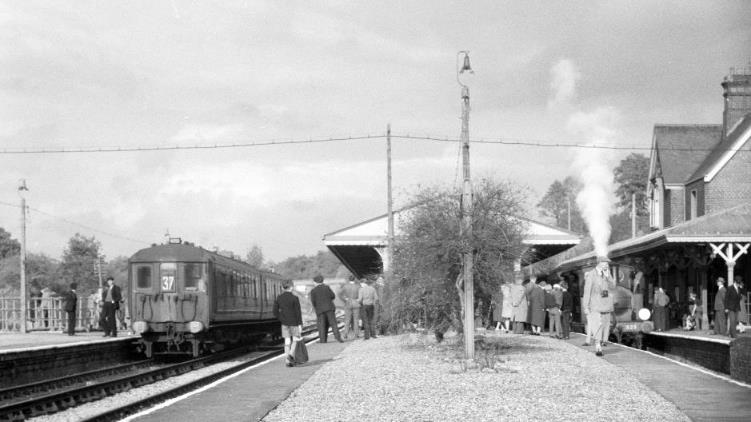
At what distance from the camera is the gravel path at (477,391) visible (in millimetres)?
10805

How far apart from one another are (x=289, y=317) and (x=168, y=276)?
536cm

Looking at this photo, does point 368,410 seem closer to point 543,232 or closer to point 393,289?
point 393,289

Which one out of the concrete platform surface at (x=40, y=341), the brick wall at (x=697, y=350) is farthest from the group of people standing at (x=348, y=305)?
the brick wall at (x=697, y=350)

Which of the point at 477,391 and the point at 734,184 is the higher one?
the point at 734,184

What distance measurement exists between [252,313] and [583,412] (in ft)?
58.6

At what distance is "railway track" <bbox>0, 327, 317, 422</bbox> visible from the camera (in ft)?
40.6

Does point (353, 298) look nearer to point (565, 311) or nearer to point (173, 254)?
point (565, 311)

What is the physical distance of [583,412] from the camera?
35.6ft

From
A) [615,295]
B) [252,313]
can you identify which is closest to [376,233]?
[252,313]

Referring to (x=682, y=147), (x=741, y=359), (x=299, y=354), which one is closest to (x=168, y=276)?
(x=299, y=354)

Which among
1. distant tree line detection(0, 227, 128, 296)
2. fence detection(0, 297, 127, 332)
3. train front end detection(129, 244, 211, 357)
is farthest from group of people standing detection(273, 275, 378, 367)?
distant tree line detection(0, 227, 128, 296)

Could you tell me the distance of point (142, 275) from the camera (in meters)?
22.2

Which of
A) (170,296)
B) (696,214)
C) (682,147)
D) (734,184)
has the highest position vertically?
(682,147)

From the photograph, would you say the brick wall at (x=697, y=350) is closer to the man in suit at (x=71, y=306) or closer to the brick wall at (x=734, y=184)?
the brick wall at (x=734, y=184)
